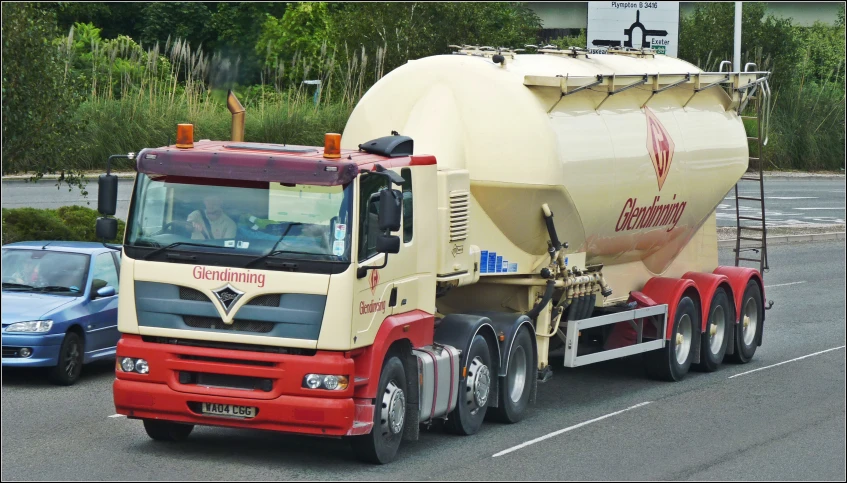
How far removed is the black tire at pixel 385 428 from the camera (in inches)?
419

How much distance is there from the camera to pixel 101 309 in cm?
1462

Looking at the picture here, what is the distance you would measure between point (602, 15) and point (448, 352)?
15.5 meters

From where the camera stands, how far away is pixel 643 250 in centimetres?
1625

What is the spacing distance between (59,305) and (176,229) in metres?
4.14

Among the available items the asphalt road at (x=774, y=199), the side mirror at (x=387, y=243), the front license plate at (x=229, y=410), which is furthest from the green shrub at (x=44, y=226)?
the side mirror at (x=387, y=243)

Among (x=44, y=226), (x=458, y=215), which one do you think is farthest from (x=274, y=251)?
(x=44, y=226)

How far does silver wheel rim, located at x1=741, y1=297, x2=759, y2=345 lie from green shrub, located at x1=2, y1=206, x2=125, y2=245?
861 centimetres

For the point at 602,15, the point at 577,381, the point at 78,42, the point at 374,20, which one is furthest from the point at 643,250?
the point at 374,20

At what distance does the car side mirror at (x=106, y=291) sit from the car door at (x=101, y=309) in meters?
0.04

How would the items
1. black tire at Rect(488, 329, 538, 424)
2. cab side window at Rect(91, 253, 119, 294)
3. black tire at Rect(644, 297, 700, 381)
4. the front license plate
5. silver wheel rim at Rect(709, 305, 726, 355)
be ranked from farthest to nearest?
silver wheel rim at Rect(709, 305, 726, 355) < black tire at Rect(644, 297, 700, 381) < cab side window at Rect(91, 253, 119, 294) < black tire at Rect(488, 329, 538, 424) < the front license plate

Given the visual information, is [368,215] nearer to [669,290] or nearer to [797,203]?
[669,290]

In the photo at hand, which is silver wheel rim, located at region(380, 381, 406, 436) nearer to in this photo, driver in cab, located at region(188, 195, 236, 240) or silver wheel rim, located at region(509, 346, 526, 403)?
driver in cab, located at region(188, 195, 236, 240)

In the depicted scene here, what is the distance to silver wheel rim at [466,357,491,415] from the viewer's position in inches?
487

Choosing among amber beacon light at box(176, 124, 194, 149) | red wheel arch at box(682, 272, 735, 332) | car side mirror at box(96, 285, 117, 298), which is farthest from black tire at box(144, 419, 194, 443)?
red wheel arch at box(682, 272, 735, 332)
